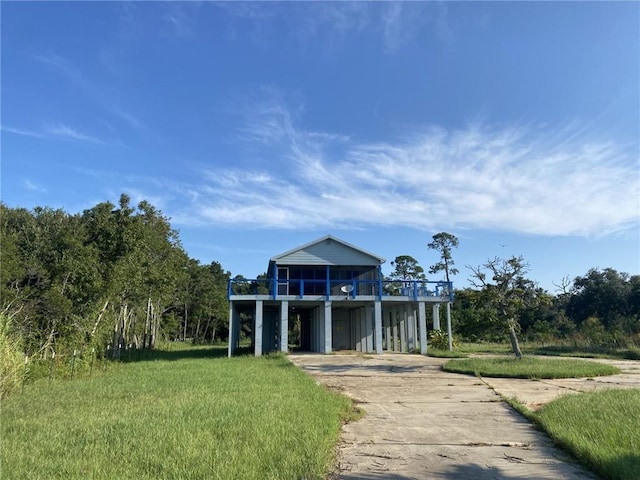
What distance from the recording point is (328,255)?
23000mm

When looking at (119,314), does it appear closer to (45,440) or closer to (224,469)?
(45,440)

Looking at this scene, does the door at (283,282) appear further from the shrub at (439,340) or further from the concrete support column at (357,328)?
the shrub at (439,340)

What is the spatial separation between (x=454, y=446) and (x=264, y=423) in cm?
227

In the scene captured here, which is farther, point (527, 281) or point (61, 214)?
point (61, 214)

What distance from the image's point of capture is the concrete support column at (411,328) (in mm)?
23359

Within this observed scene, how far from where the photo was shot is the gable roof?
74.7 feet

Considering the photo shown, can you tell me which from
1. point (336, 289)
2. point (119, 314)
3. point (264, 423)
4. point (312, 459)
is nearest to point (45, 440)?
point (264, 423)

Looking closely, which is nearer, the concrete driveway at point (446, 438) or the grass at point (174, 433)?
the grass at point (174, 433)

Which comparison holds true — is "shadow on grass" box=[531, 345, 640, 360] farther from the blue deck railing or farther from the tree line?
the tree line

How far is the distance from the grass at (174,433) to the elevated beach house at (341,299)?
12193mm

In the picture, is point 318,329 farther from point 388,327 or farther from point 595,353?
point 595,353

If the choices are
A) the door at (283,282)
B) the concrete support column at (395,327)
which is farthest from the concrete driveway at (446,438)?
the concrete support column at (395,327)

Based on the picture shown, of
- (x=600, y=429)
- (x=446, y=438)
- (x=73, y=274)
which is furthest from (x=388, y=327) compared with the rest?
(x=600, y=429)

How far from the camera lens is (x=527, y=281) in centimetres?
1647
